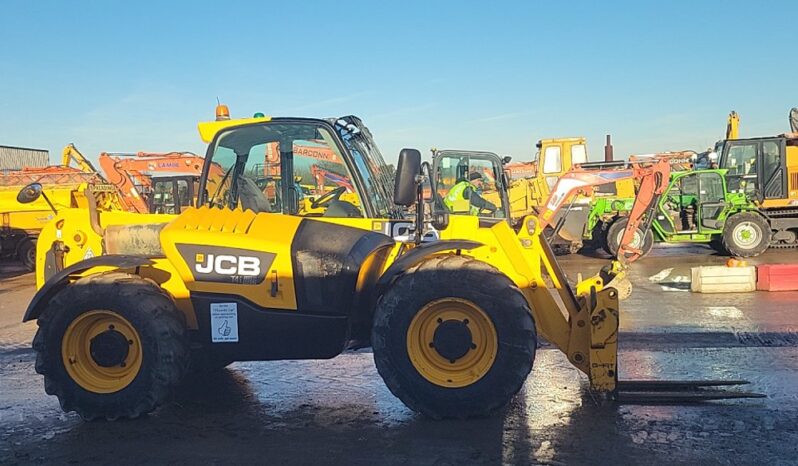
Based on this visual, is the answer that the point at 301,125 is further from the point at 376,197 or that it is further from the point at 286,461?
the point at 286,461

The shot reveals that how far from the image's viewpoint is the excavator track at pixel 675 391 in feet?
16.2

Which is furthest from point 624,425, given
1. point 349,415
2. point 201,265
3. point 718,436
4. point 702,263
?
point 702,263

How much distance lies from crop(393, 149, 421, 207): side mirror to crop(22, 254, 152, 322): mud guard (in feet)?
6.14

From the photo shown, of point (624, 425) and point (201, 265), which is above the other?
point (201, 265)

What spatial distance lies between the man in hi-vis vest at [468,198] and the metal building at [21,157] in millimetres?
37364

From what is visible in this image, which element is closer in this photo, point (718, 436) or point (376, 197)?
point (718, 436)

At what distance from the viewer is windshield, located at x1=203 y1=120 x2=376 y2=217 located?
5129 millimetres

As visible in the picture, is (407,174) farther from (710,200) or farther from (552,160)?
(552,160)

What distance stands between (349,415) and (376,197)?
64.4 inches

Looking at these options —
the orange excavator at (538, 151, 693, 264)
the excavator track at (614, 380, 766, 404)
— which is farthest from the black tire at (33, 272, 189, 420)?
the orange excavator at (538, 151, 693, 264)

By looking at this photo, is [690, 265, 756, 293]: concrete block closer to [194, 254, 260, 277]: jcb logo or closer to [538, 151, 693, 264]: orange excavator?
[538, 151, 693, 264]: orange excavator

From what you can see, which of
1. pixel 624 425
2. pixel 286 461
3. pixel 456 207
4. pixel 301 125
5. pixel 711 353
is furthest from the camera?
pixel 456 207

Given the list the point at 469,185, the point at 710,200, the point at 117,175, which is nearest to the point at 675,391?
the point at 469,185

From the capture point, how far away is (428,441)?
431 cm
